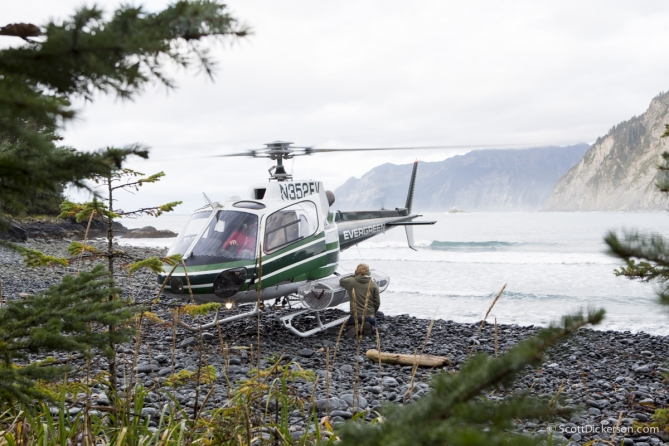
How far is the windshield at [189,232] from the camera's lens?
8.31 meters

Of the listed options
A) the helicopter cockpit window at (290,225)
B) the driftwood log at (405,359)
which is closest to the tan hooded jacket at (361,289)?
the helicopter cockpit window at (290,225)

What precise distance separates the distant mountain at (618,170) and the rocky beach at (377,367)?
124 meters

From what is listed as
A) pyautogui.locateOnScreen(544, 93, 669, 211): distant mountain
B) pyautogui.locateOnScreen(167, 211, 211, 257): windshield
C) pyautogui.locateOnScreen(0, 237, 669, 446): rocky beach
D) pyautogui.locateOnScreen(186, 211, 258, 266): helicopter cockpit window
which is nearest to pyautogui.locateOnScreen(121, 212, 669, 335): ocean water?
pyautogui.locateOnScreen(0, 237, 669, 446): rocky beach

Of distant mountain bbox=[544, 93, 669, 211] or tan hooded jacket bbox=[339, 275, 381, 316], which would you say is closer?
tan hooded jacket bbox=[339, 275, 381, 316]

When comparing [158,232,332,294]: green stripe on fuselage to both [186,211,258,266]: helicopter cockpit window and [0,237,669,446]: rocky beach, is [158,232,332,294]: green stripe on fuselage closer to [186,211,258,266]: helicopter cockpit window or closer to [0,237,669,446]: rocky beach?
[186,211,258,266]: helicopter cockpit window

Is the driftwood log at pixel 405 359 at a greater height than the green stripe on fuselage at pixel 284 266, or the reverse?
the green stripe on fuselage at pixel 284 266

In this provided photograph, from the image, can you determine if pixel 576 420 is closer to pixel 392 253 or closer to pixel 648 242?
pixel 648 242

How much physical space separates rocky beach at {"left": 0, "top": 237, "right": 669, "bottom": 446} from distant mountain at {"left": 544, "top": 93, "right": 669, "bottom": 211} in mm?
123902

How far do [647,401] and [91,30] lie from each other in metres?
6.53

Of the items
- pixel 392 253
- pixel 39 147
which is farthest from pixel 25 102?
pixel 392 253

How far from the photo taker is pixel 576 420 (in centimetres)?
483

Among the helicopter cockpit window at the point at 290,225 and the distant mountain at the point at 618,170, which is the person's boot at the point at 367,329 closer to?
the helicopter cockpit window at the point at 290,225

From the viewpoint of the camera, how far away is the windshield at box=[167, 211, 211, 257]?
27.3 ft

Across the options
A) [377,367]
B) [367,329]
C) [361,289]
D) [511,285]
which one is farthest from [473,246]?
[377,367]
